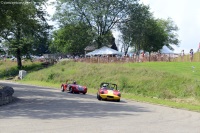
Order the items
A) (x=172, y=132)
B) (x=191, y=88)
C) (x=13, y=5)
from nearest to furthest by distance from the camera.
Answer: (x=172, y=132) < (x=13, y=5) < (x=191, y=88)

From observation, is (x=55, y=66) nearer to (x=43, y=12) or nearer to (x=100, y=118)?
(x=43, y=12)

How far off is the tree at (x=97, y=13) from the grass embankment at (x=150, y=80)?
812 inches

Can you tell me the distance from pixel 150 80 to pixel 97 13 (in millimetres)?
36716

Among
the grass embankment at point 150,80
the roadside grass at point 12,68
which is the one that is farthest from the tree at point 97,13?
the grass embankment at point 150,80

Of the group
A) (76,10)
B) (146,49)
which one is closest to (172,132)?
(76,10)

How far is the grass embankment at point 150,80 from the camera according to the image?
27.8 m

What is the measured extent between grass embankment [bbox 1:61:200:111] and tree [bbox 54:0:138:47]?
67.6 feet

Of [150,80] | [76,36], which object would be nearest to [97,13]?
[76,36]

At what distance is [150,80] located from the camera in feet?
111

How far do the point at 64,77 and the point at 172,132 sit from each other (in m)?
38.4

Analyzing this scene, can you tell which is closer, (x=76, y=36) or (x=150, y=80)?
(x=150, y=80)

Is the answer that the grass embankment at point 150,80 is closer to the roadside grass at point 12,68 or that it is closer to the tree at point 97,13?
the roadside grass at point 12,68

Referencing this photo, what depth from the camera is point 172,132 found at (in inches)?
435

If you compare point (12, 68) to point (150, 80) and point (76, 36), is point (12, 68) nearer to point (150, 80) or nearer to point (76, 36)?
point (76, 36)
